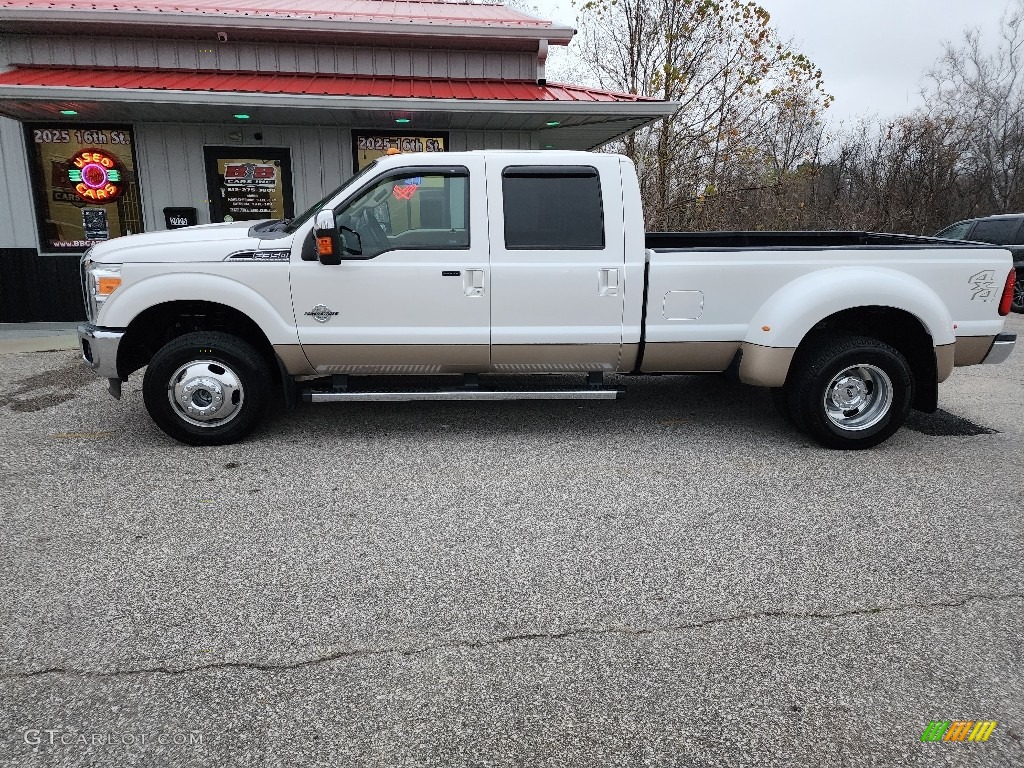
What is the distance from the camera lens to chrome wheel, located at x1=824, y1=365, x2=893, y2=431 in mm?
5246

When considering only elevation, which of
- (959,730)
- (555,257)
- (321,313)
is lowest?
(959,730)

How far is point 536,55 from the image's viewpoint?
10180mm

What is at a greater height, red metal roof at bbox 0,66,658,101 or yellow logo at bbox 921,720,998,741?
red metal roof at bbox 0,66,658,101

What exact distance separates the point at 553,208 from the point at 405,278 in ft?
3.89

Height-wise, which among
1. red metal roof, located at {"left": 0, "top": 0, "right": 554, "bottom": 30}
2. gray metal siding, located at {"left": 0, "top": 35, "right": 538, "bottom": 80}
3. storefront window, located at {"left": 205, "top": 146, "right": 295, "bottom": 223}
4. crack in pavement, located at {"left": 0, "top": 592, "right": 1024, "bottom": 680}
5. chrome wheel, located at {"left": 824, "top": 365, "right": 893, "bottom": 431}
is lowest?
crack in pavement, located at {"left": 0, "top": 592, "right": 1024, "bottom": 680}

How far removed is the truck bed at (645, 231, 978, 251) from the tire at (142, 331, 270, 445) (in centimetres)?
336

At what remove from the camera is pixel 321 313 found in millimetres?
5125

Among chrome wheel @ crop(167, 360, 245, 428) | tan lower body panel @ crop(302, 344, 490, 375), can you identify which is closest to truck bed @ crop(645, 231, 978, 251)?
tan lower body panel @ crop(302, 344, 490, 375)

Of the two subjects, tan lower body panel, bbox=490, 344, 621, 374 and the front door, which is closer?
the front door

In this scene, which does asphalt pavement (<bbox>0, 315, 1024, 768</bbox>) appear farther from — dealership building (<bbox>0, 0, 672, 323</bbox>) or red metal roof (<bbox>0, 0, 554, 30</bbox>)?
red metal roof (<bbox>0, 0, 554, 30</bbox>)

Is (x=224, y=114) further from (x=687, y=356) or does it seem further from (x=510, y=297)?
(x=687, y=356)

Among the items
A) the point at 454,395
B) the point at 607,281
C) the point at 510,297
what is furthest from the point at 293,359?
the point at 607,281

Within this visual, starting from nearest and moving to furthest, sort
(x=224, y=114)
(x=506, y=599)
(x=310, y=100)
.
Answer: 1. (x=506, y=599)
2. (x=310, y=100)
3. (x=224, y=114)

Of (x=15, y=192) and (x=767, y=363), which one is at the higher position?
(x=15, y=192)
